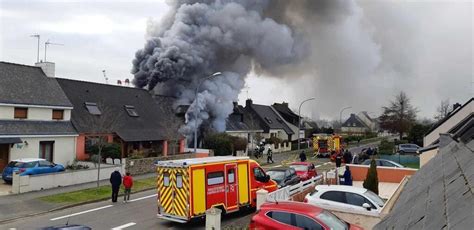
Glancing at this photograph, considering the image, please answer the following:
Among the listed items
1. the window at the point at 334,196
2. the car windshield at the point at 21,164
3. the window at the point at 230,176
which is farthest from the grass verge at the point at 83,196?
the window at the point at 334,196

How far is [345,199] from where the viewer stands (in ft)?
48.5

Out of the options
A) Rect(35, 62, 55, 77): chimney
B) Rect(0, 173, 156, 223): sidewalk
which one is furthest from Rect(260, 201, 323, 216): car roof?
Rect(35, 62, 55, 77): chimney

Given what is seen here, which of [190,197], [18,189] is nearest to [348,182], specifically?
[190,197]

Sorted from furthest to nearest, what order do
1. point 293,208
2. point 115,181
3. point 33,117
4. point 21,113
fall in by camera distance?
point 33,117 < point 21,113 < point 115,181 < point 293,208

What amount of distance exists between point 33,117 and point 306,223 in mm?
23495

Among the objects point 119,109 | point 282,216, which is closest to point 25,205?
point 282,216

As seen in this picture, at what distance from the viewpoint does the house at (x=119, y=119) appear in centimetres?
3177

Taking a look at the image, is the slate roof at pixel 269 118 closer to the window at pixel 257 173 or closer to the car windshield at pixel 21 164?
the car windshield at pixel 21 164

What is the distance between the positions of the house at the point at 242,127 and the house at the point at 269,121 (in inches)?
27.6

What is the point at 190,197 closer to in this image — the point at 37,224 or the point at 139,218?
the point at 139,218

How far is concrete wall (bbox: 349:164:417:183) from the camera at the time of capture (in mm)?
26844

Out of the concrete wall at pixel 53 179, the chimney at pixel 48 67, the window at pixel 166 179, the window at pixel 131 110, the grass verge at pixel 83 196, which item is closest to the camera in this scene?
the window at pixel 166 179

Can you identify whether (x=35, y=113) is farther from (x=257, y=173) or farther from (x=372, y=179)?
(x=372, y=179)

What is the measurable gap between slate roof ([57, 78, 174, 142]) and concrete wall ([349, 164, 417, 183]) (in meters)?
17.5
